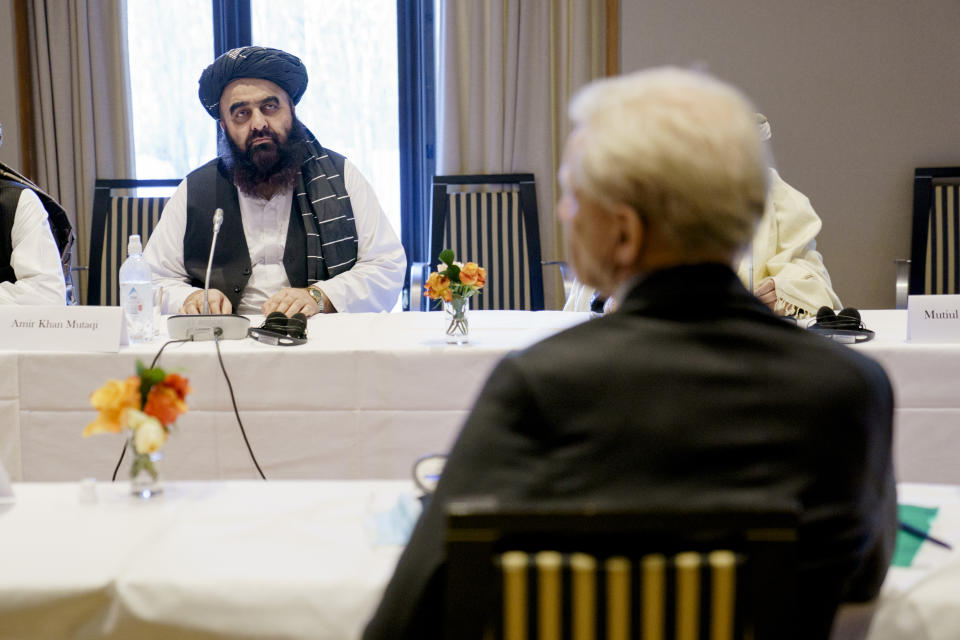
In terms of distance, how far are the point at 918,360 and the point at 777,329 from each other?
58.4 inches

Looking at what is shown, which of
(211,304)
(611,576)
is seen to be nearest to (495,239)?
(211,304)

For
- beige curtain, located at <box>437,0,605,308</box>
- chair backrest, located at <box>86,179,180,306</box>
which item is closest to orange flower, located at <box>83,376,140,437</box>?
chair backrest, located at <box>86,179,180,306</box>

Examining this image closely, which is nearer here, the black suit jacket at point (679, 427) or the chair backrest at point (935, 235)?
the black suit jacket at point (679, 427)

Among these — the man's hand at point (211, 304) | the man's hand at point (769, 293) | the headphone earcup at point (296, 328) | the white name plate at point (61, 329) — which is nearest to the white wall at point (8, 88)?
the man's hand at point (211, 304)

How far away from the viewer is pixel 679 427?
74 cm

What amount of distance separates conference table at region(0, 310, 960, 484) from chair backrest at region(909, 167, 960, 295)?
2.31 meters

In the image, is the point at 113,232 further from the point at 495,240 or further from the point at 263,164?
the point at 495,240

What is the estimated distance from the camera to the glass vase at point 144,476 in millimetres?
1287

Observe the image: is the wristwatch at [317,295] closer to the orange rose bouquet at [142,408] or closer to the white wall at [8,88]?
the orange rose bouquet at [142,408]

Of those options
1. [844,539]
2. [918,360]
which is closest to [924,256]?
[918,360]

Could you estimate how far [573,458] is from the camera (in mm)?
754

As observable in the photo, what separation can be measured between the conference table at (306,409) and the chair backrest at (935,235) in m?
2.31

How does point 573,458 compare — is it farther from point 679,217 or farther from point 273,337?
point 273,337

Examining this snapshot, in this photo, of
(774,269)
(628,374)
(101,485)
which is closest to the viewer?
(628,374)
